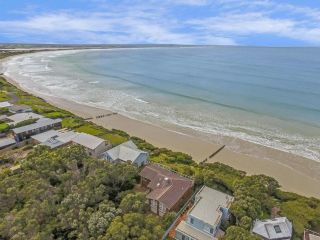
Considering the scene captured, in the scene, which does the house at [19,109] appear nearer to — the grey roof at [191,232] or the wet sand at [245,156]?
the wet sand at [245,156]

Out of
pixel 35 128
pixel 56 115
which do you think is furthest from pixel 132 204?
pixel 56 115

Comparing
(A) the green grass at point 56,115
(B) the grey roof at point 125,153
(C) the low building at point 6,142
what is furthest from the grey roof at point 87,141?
(A) the green grass at point 56,115

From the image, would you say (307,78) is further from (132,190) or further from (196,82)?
(132,190)

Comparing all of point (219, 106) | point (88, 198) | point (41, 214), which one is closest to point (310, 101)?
point (219, 106)

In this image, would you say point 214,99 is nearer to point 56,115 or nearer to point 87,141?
point 56,115

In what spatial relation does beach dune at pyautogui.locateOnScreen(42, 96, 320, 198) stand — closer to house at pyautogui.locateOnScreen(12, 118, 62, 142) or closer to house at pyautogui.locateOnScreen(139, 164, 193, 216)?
house at pyautogui.locateOnScreen(12, 118, 62, 142)
